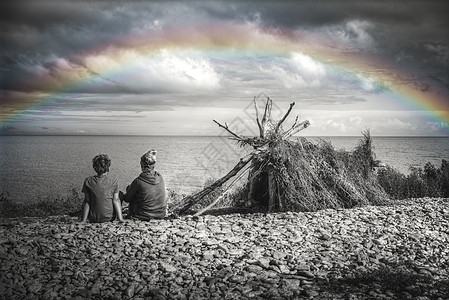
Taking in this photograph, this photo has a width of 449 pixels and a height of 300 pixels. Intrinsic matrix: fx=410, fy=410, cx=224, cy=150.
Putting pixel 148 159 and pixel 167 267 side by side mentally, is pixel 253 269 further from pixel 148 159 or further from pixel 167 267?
pixel 148 159

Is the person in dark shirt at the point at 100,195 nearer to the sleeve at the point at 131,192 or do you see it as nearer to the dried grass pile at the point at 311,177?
the sleeve at the point at 131,192

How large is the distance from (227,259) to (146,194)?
2.99m

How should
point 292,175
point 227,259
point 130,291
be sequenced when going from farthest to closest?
1. point 292,175
2. point 227,259
3. point 130,291

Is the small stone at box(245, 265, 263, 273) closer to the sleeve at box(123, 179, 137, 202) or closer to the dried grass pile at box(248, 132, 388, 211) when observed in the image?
the sleeve at box(123, 179, 137, 202)

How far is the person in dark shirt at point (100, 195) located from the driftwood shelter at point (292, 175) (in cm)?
281

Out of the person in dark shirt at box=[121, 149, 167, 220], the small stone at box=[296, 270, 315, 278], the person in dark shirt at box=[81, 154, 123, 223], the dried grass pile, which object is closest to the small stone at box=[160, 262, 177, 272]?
the small stone at box=[296, 270, 315, 278]

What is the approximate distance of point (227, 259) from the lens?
775 centimetres

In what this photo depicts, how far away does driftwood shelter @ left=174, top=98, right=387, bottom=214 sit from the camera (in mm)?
11961

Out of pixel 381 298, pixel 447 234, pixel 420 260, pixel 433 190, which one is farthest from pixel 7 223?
pixel 433 190

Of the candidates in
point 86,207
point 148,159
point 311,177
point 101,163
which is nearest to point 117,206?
point 86,207

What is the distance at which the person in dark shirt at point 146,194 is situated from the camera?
980 cm

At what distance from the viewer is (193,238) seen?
8625 mm

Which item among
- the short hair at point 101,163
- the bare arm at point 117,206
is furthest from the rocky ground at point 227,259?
the short hair at point 101,163

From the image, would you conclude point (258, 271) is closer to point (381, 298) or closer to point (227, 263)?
point (227, 263)
